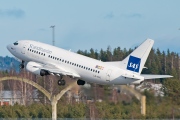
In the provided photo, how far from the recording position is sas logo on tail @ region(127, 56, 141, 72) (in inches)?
4705

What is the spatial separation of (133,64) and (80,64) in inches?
318

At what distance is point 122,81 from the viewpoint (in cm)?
11788

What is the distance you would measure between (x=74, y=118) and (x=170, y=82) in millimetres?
23223

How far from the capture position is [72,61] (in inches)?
4924

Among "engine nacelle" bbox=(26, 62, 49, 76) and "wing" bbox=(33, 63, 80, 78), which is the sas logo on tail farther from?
Result: "engine nacelle" bbox=(26, 62, 49, 76)

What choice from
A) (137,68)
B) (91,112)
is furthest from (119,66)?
(91,112)

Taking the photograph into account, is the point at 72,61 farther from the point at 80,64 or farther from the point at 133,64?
the point at 133,64

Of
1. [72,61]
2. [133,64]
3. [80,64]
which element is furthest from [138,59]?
[72,61]

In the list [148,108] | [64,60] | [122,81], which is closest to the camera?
[148,108]

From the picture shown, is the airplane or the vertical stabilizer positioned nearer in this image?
the airplane

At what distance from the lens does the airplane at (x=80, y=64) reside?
11938cm

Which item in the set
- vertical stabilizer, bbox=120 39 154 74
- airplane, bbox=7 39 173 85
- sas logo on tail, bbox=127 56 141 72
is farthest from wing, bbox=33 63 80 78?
sas logo on tail, bbox=127 56 141 72

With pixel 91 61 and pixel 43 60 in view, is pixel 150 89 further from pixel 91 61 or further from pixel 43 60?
pixel 43 60

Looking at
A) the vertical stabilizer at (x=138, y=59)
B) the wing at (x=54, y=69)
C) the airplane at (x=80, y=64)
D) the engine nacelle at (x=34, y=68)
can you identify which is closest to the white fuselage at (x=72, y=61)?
the airplane at (x=80, y=64)
